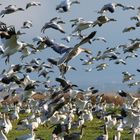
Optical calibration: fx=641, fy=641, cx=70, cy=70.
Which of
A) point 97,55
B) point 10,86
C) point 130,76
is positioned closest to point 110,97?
point 130,76

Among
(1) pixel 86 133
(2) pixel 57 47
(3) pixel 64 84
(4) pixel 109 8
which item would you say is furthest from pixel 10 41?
(1) pixel 86 133

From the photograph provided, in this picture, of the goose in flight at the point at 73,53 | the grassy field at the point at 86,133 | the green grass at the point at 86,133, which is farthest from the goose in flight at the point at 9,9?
the goose in flight at the point at 73,53

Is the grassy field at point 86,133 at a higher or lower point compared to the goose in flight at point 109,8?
lower

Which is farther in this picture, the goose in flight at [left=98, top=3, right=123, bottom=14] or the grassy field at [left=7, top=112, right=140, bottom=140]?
the grassy field at [left=7, top=112, right=140, bottom=140]

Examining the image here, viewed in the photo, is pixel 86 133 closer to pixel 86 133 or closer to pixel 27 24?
pixel 86 133

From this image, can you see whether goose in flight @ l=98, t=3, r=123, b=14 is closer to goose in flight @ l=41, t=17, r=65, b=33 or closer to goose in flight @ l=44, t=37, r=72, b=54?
goose in flight @ l=41, t=17, r=65, b=33

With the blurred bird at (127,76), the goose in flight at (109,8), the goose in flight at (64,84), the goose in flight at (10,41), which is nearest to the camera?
the goose in flight at (10,41)

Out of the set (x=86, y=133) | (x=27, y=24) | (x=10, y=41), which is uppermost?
(x=10, y=41)

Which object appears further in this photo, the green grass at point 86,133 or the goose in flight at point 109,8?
the green grass at point 86,133

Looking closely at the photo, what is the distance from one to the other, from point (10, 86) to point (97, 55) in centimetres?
516

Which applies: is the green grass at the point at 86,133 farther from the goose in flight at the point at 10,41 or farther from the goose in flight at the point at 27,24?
the goose in flight at the point at 10,41

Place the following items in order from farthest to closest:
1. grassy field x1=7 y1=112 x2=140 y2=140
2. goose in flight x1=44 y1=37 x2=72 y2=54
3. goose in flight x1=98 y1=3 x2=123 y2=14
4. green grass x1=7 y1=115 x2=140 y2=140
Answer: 1. green grass x1=7 y1=115 x2=140 y2=140
2. grassy field x1=7 y1=112 x2=140 y2=140
3. goose in flight x1=98 y1=3 x2=123 y2=14
4. goose in flight x1=44 y1=37 x2=72 y2=54

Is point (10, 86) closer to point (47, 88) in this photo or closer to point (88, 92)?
point (88, 92)

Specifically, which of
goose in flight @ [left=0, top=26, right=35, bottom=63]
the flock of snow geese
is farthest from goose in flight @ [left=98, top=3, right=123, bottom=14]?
goose in flight @ [left=0, top=26, right=35, bottom=63]
